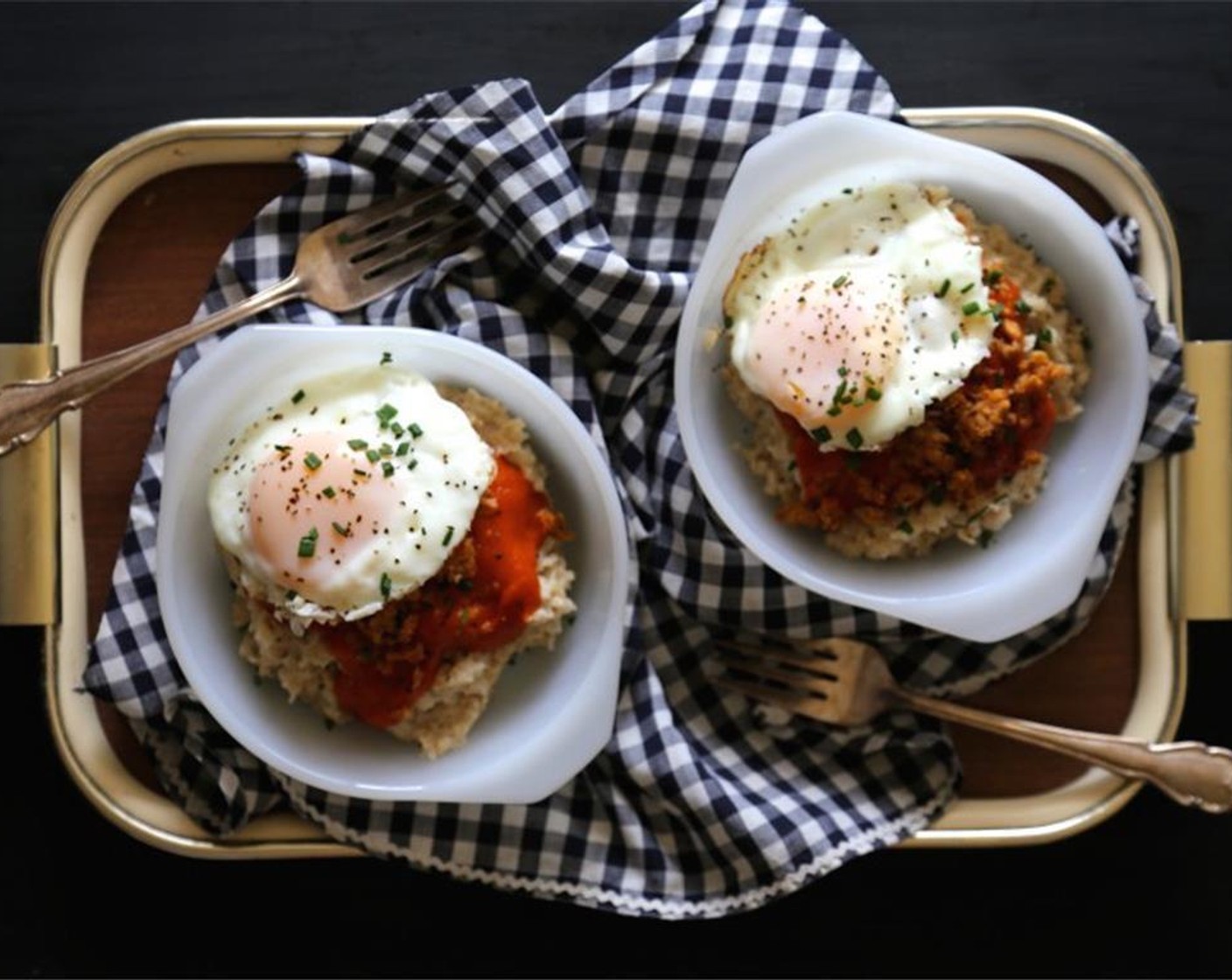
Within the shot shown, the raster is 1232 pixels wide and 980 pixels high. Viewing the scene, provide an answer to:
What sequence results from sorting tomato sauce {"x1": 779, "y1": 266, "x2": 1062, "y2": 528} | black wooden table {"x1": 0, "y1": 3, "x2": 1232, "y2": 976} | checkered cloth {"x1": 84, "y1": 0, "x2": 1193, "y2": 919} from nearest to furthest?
tomato sauce {"x1": 779, "y1": 266, "x2": 1062, "y2": 528}, checkered cloth {"x1": 84, "y1": 0, "x2": 1193, "y2": 919}, black wooden table {"x1": 0, "y1": 3, "x2": 1232, "y2": 976}

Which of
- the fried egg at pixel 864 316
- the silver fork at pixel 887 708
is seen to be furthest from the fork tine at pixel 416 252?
the silver fork at pixel 887 708

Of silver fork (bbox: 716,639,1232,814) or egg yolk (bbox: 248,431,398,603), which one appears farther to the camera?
silver fork (bbox: 716,639,1232,814)

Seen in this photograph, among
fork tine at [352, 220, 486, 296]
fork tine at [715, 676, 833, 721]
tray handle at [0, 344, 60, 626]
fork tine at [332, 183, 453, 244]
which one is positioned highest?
fork tine at [332, 183, 453, 244]

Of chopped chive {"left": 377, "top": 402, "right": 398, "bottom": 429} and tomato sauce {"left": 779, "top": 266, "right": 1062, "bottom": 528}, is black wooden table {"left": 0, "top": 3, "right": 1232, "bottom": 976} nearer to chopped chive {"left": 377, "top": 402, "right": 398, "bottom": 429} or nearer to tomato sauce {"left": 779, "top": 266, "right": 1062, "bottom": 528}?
tomato sauce {"left": 779, "top": 266, "right": 1062, "bottom": 528}

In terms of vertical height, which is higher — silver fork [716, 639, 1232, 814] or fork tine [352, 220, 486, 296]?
fork tine [352, 220, 486, 296]

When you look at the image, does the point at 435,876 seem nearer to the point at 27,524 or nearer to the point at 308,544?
the point at 308,544

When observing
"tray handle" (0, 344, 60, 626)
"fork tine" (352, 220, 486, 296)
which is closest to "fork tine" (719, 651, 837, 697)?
"fork tine" (352, 220, 486, 296)

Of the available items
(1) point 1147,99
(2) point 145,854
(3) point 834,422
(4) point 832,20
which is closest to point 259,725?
(2) point 145,854
